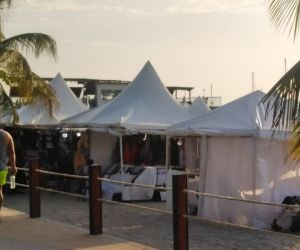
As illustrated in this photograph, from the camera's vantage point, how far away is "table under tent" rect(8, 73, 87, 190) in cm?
2083

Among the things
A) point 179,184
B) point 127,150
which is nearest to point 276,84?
point 179,184

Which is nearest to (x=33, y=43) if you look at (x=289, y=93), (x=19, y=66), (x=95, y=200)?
(x=19, y=66)

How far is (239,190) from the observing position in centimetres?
1278

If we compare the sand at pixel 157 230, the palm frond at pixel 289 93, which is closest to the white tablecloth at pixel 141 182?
the sand at pixel 157 230

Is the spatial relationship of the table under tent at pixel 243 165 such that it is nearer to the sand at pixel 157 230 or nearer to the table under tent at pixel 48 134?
the sand at pixel 157 230

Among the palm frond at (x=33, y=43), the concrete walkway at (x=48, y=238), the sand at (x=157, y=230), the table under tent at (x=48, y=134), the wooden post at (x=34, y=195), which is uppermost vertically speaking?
the palm frond at (x=33, y=43)

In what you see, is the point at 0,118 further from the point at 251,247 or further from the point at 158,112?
the point at 251,247

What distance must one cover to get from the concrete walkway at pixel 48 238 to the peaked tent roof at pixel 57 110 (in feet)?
32.6

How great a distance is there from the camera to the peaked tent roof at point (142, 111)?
684 inches

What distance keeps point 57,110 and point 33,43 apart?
14.2 feet

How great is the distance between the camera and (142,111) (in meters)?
18.3

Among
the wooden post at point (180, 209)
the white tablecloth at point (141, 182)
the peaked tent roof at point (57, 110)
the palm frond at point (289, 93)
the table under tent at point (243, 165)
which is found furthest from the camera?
the peaked tent roof at point (57, 110)

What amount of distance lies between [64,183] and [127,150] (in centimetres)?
219

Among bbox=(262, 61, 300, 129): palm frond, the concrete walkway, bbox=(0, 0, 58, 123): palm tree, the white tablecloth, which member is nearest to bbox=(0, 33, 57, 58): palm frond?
bbox=(0, 0, 58, 123): palm tree
